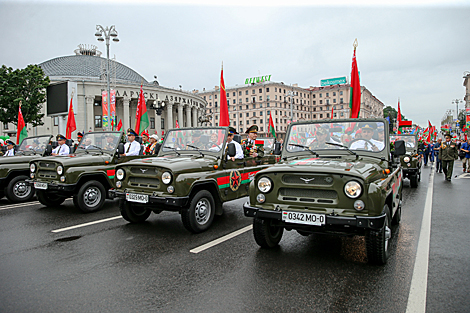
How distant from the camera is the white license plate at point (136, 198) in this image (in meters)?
5.46

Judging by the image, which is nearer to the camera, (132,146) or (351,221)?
(351,221)

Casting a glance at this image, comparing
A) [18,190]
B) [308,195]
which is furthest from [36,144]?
[308,195]

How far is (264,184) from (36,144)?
947 centimetres

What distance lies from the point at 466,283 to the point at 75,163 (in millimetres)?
7620

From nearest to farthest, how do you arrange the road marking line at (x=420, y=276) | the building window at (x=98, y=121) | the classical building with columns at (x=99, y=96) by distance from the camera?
the road marking line at (x=420, y=276) → the classical building with columns at (x=99, y=96) → the building window at (x=98, y=121)

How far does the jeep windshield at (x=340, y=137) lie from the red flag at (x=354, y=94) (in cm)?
362

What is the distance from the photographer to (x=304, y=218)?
12.8ft

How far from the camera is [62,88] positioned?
21281mm

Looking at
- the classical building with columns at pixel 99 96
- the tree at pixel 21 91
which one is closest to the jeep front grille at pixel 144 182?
the tree at pixel 21 91

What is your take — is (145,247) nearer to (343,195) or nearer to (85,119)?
(343,195)

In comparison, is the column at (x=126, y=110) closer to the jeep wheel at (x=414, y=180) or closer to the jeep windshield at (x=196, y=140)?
the jeep wheel at (x=414, y=180)

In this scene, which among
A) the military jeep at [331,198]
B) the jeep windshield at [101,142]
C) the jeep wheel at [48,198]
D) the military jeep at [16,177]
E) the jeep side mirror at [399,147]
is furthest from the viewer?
the military jeep at [16,177]

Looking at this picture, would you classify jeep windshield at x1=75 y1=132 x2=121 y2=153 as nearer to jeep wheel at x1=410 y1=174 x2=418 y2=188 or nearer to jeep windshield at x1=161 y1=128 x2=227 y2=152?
jeep windshield at x1=161 y1=128 x2=227 y2=152

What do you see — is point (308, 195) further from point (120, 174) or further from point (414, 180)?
point (414, 180)
